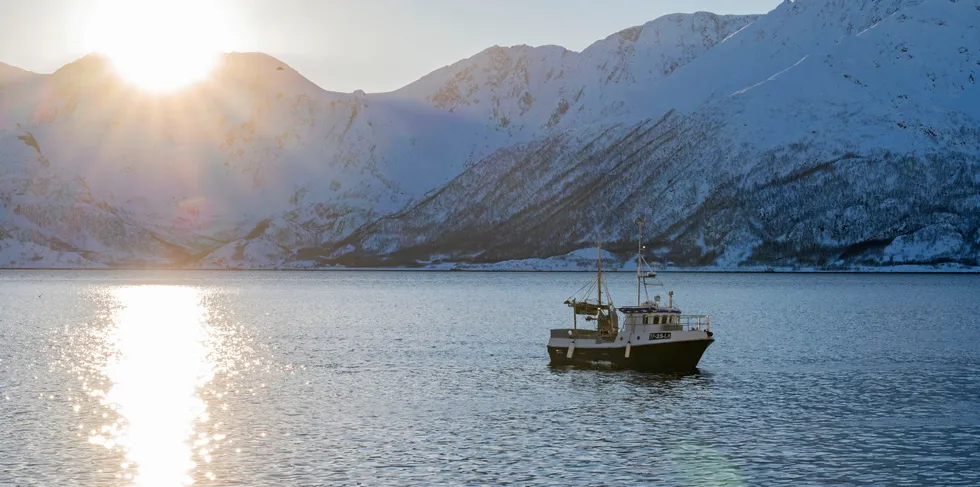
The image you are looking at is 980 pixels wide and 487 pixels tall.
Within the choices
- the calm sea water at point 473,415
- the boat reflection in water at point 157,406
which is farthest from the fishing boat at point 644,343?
the boat reflection in water at point 157,406

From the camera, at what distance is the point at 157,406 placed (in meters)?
80.8

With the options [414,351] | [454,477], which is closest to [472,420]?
[454,477]

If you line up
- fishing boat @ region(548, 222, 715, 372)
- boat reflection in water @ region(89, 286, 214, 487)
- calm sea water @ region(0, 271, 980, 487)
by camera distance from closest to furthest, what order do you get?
1. calm sea water @ region(0, 271, 980, 487)
2. boat reflection in water @ region(89, 286, 214, 487)
3. fishing boat @ region(548, 222, 715, 372)

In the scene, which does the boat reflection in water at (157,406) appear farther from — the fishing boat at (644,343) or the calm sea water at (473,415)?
the fishing boat at (644,343)

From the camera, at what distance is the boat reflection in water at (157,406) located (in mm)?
59469

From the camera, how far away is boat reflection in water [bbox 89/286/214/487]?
59.5 meters

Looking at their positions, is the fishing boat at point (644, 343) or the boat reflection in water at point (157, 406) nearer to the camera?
the boat reflection in water at point (157, 406)

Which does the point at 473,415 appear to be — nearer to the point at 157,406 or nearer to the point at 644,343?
the point at 157,406

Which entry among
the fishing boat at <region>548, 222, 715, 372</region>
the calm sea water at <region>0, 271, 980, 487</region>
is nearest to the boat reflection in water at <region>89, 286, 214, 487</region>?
the calm sea water at <region>0, 271, 980, 487</region>

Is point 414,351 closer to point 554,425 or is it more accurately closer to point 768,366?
point 768,366

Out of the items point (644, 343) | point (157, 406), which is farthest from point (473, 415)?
point (644, 343)

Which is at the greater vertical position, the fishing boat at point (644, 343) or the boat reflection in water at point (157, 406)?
the fishing boat at point (644, 343)

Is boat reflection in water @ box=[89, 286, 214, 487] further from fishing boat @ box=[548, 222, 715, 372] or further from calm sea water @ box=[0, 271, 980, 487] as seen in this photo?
fishing boat @ box=[548, 222, 715, 372]

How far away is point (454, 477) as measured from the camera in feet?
185
